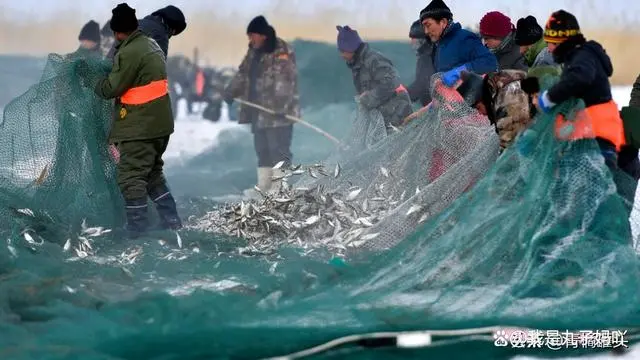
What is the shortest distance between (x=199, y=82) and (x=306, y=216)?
14194 millimetres

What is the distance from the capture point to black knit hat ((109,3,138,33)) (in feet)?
23.7

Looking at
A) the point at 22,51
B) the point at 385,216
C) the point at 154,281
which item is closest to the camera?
the point at 154,281

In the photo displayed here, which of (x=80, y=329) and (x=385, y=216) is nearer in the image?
(x=80, y=329)

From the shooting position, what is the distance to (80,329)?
513 centimetres

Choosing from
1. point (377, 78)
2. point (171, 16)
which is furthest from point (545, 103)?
point (377, 78)

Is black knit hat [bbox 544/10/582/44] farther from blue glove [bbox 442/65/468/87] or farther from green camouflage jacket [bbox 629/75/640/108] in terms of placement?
green camouflage jacket [bbox 629/75/640/108]

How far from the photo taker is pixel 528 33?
7988 mm

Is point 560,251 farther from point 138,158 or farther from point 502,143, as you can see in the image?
point 138,158

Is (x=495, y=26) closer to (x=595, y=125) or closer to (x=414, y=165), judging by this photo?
(x=414, y=165)

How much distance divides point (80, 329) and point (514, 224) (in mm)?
1948

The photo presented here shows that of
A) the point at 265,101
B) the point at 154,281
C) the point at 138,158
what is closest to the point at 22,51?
the point at 265,101

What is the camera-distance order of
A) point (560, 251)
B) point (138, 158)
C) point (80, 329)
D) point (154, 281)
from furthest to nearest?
point (138, 158) → point (154, 281) → point (560, 251) → point (80, 329)

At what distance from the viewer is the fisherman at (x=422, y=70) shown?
944 centimetres

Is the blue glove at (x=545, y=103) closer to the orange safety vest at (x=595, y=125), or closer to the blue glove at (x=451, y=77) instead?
the orange safety vest at (x=595, y=125)
